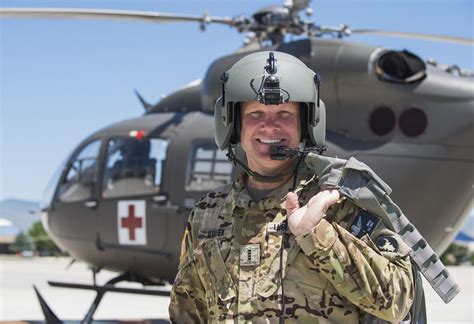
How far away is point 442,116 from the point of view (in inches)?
229

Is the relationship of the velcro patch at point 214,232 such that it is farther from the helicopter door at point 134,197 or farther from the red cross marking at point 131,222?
the red cross marking at point 131,222

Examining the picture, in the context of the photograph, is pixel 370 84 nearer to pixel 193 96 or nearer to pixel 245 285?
pixel 193 96

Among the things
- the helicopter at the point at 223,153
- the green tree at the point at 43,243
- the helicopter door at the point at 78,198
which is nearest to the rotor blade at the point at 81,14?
the helicopter at the point at 223,153

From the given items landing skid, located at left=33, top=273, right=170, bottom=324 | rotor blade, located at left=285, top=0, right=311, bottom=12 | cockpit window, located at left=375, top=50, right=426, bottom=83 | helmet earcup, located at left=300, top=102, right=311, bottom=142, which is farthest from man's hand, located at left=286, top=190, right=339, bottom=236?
rotor blade, located at left=285, top=0, right=311, bottom=12

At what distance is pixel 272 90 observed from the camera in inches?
79.6

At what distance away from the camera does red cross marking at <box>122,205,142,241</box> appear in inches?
258

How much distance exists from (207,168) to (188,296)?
417 cm

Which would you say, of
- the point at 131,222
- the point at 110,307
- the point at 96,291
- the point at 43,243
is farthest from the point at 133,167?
the point at 43,243

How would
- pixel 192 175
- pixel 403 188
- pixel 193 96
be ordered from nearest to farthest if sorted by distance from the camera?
pixel 403 188, pixel 192 175, pixel 193 96

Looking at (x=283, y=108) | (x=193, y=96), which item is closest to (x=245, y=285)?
(x=283, y=108)

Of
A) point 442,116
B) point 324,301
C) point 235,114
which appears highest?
point 235,114

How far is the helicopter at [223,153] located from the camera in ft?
19.0

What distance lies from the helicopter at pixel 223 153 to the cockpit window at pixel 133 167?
0.01 meters

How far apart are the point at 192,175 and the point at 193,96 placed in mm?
1186
